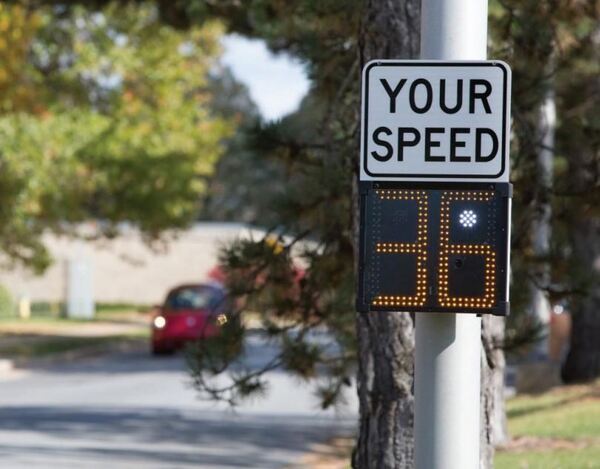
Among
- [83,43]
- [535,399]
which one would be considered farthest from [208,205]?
[535,399]

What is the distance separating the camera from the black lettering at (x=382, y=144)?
575cm

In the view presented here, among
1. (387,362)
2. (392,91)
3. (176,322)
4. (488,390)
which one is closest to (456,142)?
(392,91)

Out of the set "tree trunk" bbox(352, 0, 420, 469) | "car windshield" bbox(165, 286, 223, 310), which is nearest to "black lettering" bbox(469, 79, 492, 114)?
"tree trunk" bbox(352, 0, 420, 469)

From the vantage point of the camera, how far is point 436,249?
5.57 meters

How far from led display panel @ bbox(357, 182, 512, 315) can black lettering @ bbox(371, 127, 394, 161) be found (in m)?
0.17

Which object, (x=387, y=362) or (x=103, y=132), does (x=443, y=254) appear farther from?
(x=103, y=132)


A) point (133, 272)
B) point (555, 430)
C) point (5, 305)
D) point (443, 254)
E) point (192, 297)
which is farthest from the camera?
point (133, 272)

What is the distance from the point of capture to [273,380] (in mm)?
26766

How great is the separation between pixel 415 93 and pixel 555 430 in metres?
10.9

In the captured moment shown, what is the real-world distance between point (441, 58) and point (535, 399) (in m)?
15.7

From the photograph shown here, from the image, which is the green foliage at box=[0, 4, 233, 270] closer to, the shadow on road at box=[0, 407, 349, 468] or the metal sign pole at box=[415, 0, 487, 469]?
the shadow on road at box=[0, 407, 349, 468]

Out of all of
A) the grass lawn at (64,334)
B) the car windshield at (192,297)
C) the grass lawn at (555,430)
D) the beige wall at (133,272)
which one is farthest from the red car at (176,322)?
the beige wall at (133,272)

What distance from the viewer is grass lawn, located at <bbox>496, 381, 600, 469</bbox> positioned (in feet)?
43.4

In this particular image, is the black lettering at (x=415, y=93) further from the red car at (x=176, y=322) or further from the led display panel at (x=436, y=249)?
the red car at (x=176, y=322)
